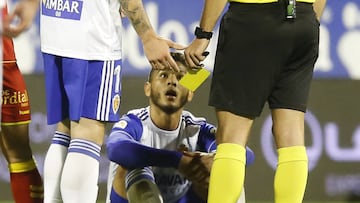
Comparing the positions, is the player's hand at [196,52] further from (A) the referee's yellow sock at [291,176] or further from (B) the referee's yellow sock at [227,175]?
(A) the referee's yellow sock at [291,176]

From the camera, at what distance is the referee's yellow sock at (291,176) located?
11.9 feet

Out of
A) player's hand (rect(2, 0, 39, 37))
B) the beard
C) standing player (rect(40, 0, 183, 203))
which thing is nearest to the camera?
player's hand (rect(2, 0, 39, 37))

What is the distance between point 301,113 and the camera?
12.2 feet

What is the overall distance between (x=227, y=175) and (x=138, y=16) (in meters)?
0.77

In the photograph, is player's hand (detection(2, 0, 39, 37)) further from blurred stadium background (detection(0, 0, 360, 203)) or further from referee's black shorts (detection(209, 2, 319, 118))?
blurred stadium background (detection(0, 0, 360, 203))

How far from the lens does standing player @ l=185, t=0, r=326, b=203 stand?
11.9 ft

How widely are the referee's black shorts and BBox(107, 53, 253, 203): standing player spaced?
71 centimetres

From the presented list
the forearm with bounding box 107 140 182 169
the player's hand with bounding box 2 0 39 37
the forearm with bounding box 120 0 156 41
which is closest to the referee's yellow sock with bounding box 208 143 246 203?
the forearm with bounding box 120 0 156 41

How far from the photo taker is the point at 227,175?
3592mm

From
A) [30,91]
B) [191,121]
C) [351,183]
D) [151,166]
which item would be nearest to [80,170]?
[151,166]

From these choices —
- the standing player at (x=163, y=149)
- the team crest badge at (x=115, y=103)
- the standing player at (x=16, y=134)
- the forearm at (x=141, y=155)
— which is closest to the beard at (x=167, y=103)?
the standing player at (x=163, y=149)

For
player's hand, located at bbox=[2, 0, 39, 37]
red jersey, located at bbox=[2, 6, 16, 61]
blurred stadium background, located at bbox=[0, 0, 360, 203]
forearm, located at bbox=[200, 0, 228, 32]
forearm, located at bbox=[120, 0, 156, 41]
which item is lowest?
blurred stadium background, located at bbox=[0, 0, 360, 203]

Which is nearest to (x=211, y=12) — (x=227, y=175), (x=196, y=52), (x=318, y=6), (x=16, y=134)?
(x=196, y=52)

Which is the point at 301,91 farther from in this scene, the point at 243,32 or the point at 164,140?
the point at 164,140
